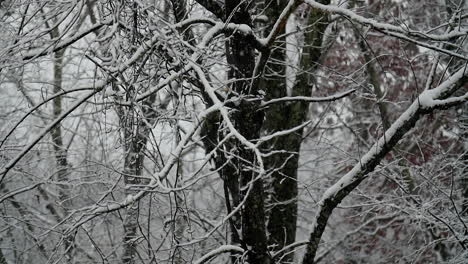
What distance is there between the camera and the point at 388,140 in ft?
15.2

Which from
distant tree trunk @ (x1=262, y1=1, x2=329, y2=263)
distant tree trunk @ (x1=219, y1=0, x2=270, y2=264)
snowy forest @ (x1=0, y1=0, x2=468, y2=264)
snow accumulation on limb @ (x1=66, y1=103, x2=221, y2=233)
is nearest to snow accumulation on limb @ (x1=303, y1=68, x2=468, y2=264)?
snowy forest @ (x1=0, y1=0, x2=468, y2=264)

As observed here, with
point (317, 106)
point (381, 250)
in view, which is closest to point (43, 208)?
point (317, 106)

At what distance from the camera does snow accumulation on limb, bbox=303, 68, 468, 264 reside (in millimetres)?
4504

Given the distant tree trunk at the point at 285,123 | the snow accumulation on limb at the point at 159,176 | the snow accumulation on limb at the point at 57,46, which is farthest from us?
the distant tree trunk at the point at 285,123

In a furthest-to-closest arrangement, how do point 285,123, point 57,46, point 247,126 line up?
point 285,123 < point 247,126 < point 57,46

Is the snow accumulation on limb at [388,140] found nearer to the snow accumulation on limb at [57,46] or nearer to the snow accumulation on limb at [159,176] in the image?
the snow accumulation on limb at [159,176]

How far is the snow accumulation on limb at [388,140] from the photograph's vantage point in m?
4.50

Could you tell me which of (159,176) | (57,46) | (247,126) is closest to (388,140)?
(247,126)

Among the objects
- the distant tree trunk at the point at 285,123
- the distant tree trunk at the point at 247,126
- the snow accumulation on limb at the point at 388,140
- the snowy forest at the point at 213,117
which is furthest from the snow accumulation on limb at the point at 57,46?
the distant tree trunk at the point at 285,123

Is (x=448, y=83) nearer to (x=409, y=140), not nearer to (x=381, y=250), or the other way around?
(x=409, y=140)

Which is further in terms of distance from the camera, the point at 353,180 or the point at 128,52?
the point at 353,180

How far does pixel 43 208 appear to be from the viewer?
431 inches

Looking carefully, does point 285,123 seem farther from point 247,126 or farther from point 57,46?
point 57,46

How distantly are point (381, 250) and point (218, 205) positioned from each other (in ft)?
14.6
